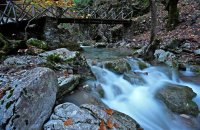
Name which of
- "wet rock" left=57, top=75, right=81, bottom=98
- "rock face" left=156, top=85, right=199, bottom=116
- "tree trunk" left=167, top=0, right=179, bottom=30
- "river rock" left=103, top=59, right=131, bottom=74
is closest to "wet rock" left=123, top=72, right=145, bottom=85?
"river rock" left=103, top=59, right=131, bottom=74

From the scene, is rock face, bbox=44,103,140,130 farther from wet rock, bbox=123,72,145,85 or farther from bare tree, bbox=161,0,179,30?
bare tree, bbox=161,0,179,30

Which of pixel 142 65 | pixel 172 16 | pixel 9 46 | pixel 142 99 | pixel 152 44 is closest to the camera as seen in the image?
pixel 142 99

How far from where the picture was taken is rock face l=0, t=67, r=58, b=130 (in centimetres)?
362

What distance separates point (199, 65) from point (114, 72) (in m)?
3.46

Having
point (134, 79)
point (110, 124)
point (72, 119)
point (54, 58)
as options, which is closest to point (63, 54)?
point (54, 58)

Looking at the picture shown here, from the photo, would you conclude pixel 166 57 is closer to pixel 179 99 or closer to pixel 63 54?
pixel 179 99

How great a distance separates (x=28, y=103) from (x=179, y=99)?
3512mm

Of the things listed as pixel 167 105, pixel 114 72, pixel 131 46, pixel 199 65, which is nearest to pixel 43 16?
pixel 131 46

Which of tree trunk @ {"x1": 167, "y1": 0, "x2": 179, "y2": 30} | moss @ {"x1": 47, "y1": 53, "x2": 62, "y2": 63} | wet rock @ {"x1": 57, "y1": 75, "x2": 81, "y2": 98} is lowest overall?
wet rock @ {"x1": 57, "y1": 75, "x2": 81, "y2": 98}

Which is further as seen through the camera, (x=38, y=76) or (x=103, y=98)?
(x=103, y=98)

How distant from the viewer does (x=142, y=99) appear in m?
6.18

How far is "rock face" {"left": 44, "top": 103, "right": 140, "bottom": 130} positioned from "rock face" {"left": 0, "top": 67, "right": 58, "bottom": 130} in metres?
0.18

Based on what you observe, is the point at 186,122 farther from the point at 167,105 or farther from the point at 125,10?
the point at 125,10

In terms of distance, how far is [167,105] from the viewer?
558cm
